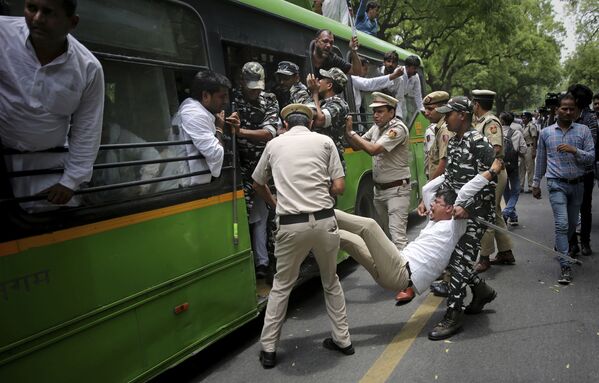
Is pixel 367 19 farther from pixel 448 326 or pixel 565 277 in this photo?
pixel 448 326

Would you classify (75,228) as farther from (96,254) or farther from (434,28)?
(434,28)

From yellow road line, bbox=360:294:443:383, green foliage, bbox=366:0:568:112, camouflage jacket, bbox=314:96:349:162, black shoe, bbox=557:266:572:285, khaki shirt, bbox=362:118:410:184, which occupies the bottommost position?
yellow road line, bbox=360:294:443:383

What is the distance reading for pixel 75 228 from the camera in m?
2.52

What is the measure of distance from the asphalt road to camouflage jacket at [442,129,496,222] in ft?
3.25

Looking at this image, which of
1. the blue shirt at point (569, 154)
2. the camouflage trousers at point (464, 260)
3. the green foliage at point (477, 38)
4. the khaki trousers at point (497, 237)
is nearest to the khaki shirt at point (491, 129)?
the khaki trousers at point (497, 237)

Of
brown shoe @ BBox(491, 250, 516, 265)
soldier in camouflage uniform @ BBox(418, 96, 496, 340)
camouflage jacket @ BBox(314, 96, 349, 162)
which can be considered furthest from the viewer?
brown shoe @ BBox(491, 250, 516, 265)

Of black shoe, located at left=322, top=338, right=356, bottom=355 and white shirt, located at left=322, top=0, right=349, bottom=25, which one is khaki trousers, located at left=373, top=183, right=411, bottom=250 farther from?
white shirt, located at left=322, top=0, right=349, bottom=25

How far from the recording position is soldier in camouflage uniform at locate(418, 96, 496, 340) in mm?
3936

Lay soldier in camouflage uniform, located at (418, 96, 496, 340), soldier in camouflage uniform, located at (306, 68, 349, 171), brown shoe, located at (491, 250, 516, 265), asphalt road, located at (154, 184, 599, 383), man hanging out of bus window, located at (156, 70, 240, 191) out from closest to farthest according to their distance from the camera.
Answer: asphalt road, located at (154, 184, 599, 383) < man hanging out of bus window, located at (156, 70, 240, 191) < soldier in camouflage uniform, located at (418, 96, 496, 340) < soldier in camouflage uniform, located at (306, 68, 349, 171) < brown shoe, located at (491, 250, 516, 265)

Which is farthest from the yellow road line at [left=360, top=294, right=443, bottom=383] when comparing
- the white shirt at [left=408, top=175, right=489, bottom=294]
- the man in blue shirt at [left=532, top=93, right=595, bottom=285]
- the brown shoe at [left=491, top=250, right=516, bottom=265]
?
the man in blue shirt at [left=532, top=93, right=595, bottom=285]

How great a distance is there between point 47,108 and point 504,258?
17.0 feet

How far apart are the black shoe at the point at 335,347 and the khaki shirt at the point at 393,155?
2019 mm

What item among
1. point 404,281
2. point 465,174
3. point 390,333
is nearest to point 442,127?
point 465,174

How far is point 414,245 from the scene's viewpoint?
415cm
